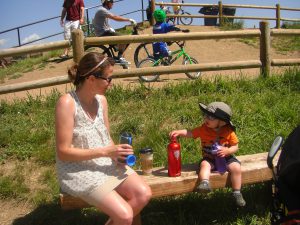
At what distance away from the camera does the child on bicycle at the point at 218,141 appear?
10.7ft

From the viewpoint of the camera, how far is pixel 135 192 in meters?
2.94

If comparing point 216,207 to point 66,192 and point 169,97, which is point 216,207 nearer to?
point 66,192

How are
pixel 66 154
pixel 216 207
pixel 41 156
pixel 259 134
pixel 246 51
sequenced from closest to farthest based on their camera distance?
pixel 66 154, pixel 216 207, pixel 41 156, pixel 259 134, pixel 246 51

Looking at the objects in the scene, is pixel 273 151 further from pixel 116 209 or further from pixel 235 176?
pixel 116 209

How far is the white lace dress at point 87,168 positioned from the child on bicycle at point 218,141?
599 millimetres

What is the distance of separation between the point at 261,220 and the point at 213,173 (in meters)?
0.62

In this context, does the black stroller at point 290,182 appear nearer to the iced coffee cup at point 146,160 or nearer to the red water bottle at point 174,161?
the red water bottle at point 174,161

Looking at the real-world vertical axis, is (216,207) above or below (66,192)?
below

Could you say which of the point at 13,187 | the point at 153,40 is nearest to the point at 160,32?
the point at 153,40

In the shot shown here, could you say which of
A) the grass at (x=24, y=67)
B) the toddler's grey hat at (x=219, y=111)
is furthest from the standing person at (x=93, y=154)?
the grass at (x=24, y=67)

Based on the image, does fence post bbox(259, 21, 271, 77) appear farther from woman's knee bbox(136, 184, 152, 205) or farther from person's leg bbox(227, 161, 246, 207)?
woman's knee bbox(136, 184, 152, 205)

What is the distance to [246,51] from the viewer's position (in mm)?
13359

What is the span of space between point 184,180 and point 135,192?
0.47 meters

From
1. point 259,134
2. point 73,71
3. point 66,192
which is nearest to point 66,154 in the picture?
point 66,192
